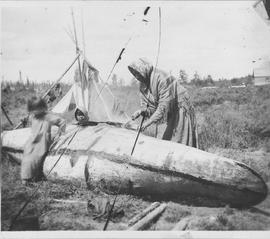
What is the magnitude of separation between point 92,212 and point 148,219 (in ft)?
2.22

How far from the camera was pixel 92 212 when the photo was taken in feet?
14.8

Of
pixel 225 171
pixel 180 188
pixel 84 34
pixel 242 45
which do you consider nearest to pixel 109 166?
pixel 180 188

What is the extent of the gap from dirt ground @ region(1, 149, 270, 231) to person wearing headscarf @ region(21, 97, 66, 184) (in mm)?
167

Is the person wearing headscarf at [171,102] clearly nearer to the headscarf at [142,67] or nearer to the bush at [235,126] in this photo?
the headscarf at [142,67]

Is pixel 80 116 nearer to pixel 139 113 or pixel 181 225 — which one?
pixel 139 113

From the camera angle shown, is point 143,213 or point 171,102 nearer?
point 143,213

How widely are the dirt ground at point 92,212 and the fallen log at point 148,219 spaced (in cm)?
5

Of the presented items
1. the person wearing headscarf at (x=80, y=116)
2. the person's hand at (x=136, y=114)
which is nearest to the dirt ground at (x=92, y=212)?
the person wearing headscarf at (x=80, y=116)

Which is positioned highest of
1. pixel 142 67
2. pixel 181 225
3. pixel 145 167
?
pixel 142 67

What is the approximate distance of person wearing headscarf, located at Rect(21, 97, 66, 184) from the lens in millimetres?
4902

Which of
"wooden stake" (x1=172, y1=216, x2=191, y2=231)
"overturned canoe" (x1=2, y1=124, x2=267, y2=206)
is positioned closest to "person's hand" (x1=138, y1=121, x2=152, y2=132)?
"overturned canoe" (x1=2, y1=124, x2=267, y2=206)

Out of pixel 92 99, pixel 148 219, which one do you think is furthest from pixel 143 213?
pixel 92 99

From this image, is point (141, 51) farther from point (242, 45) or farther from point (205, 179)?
point (205, 179)

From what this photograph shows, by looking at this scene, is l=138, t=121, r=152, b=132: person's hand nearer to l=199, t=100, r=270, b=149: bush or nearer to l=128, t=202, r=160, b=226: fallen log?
l=199, t=100, r=270, b=149: bush
